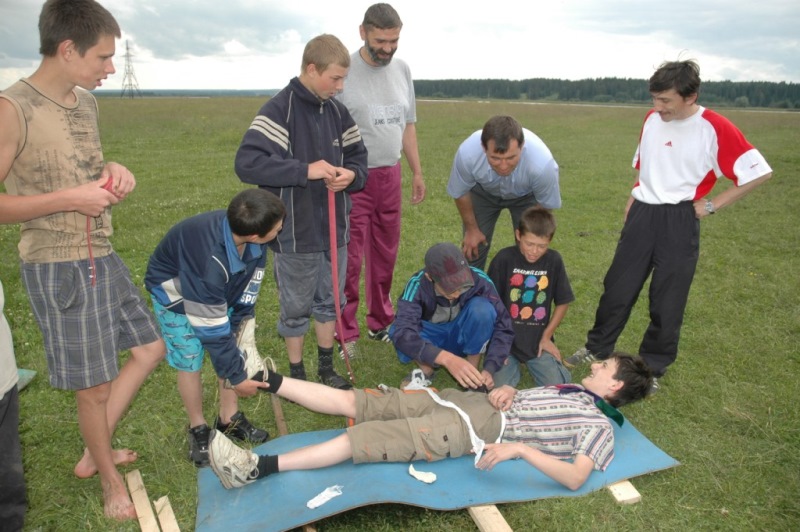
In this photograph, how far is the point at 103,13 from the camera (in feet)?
8.87

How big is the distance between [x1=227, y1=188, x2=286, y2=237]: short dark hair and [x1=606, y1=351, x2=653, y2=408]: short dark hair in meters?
2.53

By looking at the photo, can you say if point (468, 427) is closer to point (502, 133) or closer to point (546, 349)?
point (546, 349)

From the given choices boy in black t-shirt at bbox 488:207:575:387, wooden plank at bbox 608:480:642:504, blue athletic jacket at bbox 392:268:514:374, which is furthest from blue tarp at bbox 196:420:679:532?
boy in black t-shirt at bbox 488:207:575:387

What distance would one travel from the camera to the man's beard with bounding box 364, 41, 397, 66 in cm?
472

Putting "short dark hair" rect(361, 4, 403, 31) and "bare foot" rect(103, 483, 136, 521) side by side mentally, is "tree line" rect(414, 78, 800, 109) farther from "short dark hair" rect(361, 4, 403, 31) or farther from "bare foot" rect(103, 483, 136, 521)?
"bare foot" rect(103, 483, 136, 521)

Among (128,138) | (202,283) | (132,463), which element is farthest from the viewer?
(128,138)

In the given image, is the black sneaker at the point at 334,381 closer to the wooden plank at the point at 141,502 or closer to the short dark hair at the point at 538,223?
the wooden plank at the point at 141,502

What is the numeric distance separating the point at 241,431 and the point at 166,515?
0.82m

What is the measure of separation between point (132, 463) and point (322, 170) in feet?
7.59

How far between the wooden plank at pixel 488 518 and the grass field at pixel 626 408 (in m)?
0.12

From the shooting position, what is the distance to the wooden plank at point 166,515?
10.5 ft

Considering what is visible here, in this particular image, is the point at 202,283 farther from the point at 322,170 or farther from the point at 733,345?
the point at 733,345

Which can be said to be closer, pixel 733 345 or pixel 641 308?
pixel 733 345

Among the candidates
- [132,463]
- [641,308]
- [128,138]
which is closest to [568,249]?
[641,308]
